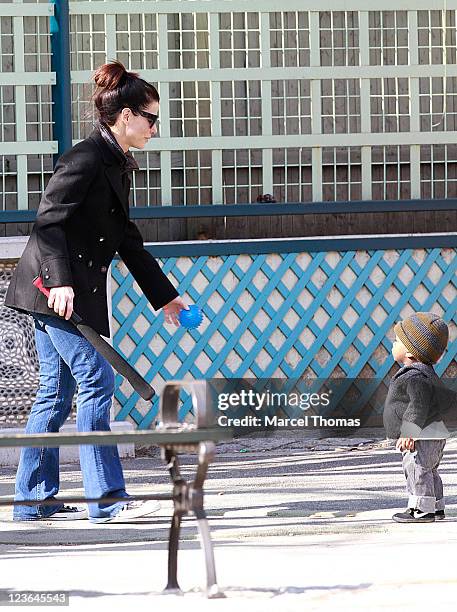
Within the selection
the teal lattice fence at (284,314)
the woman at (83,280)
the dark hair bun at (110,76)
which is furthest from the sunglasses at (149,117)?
the teal lattice fence at (284,314)

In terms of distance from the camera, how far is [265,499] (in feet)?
18.6

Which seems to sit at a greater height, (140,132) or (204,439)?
(140,132)

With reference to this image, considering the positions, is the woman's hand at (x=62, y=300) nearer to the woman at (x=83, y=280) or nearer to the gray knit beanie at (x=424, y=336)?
the woman at (x=83, y=280)

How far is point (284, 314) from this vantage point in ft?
25.6

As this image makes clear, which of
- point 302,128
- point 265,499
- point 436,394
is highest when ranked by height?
point 302,128

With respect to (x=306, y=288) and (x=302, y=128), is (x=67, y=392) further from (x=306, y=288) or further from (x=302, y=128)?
(x=302, y=128)

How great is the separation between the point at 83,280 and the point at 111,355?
12.5 inches

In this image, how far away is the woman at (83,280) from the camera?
4.98 m

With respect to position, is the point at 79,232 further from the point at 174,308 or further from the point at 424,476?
the point at 424,476

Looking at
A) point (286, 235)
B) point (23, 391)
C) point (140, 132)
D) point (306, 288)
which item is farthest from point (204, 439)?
point (286, 235)

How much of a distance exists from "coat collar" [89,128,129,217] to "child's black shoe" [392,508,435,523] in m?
1.48

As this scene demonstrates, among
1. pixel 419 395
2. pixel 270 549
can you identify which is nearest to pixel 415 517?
pixel 419 395

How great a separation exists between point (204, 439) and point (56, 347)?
1.75 metres

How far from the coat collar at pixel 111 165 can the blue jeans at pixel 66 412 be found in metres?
0.51
